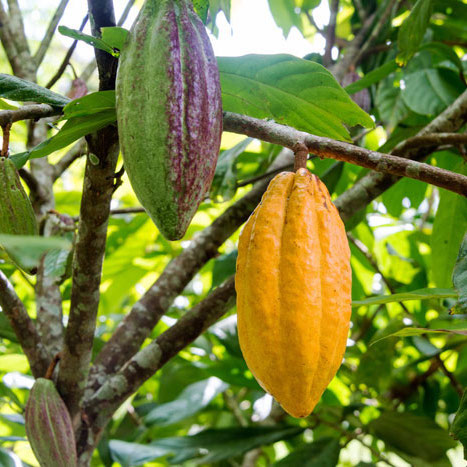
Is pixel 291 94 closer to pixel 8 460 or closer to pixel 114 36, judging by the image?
pixel 114 36

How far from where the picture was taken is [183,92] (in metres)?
0.60

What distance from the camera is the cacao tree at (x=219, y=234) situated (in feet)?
1.99

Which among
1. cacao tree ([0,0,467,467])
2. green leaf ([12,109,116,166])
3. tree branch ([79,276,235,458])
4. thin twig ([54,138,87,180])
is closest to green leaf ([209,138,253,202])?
cacao tree ([0,0,467,467])

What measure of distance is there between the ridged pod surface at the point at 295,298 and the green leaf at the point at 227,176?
2.21ft

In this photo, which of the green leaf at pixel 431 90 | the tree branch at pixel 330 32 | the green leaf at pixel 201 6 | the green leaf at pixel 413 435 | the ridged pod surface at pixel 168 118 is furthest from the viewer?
the tree branch at pixel 330 32

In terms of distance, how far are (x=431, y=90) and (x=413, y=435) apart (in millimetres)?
876

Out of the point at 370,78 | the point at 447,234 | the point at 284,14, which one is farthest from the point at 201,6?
the point at 284,14

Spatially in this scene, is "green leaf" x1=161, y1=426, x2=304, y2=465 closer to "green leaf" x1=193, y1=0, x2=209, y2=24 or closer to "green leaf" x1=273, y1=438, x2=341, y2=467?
"green leaf" x1=273, y1=438, x2=341, y2=467

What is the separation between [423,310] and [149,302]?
32.7 inches

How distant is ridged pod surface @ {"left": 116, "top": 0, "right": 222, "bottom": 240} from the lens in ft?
1.92

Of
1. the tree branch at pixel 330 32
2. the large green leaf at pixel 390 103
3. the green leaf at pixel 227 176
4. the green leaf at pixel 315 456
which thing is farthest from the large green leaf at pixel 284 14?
the green leaf at pixel 315 456

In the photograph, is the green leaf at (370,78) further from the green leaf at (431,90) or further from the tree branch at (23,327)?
the tree branch at (23,327)

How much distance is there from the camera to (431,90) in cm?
148

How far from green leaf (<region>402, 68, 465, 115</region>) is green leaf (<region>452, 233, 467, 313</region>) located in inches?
32.1
